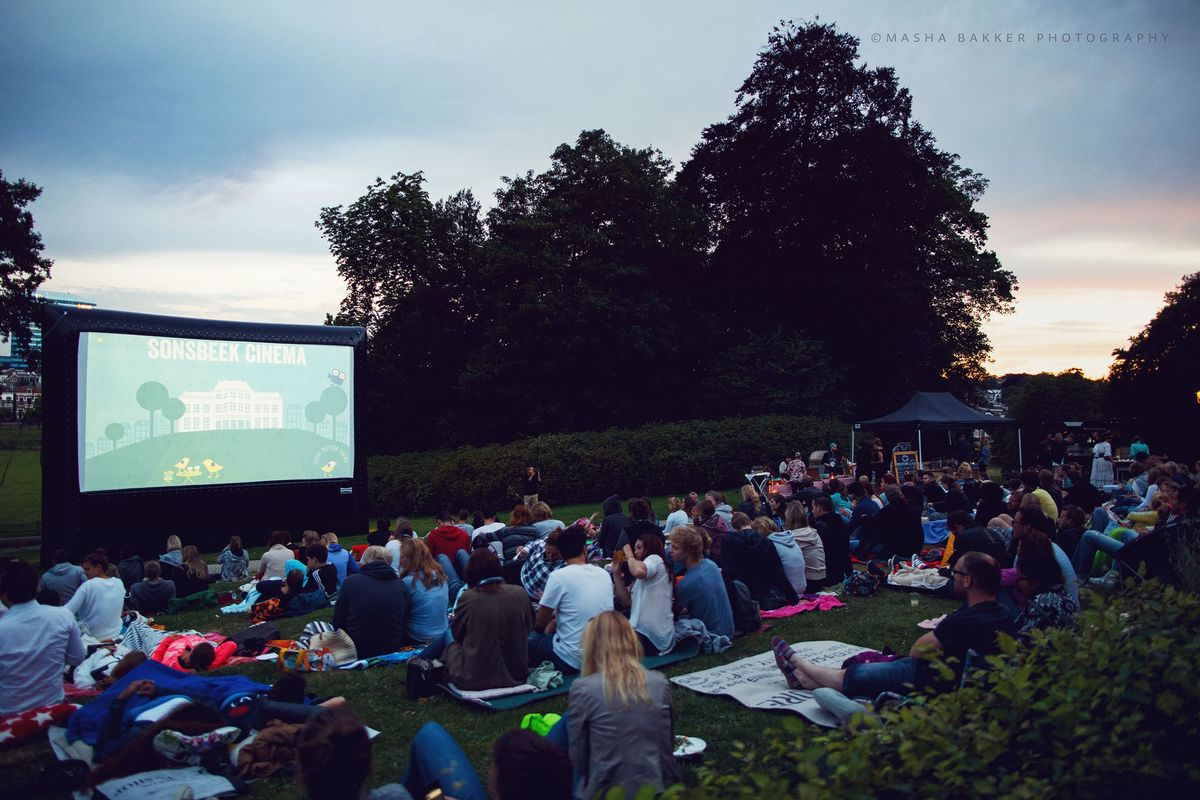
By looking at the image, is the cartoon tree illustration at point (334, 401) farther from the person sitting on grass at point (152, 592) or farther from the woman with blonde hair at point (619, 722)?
the woman with blonde hair at point (619, 722)

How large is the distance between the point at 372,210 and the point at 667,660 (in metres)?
35.3

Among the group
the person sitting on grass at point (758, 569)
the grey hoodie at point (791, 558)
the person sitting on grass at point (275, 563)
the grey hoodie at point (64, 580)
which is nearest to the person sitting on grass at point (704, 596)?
the person sitting on grass at point (758, 569)

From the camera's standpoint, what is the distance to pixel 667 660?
715cm

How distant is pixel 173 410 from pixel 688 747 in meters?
14.0

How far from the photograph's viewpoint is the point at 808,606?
9.27m

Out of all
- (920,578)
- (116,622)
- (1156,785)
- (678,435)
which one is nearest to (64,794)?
(116,622)

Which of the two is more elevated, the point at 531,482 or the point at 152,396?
the point at 152,396

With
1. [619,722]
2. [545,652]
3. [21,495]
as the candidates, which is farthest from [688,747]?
[21,495]

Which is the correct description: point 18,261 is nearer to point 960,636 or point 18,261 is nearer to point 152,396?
point 152,396

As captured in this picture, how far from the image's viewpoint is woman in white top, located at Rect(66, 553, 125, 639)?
8008mm

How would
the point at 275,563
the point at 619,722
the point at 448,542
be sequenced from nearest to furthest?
the point at 619,722
the point at 448,542
the point at 275,563

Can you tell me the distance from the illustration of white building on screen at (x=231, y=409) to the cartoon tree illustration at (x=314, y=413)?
0.57m

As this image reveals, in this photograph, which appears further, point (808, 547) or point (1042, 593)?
point (808, 547)

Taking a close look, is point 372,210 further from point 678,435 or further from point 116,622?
point 116,622
